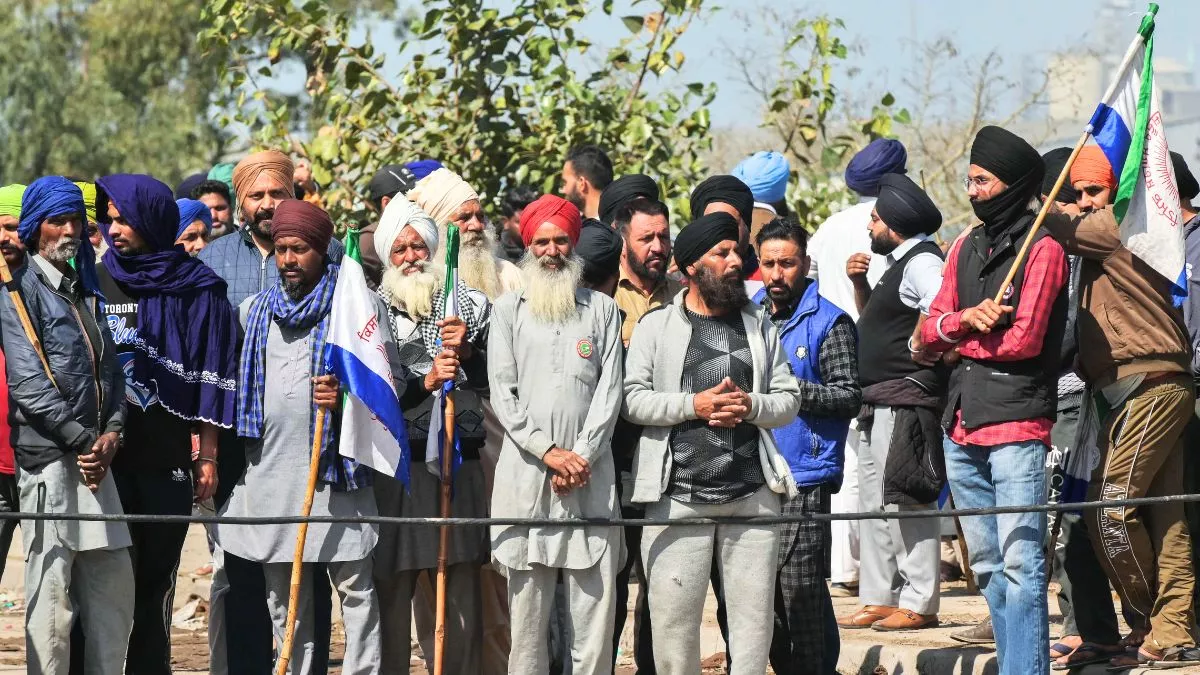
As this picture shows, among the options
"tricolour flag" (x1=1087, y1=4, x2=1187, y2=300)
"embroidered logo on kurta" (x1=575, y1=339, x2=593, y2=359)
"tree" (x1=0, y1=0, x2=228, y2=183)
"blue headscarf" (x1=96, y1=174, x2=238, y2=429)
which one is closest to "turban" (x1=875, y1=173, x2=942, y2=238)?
"tricolour flag" (x1=1087, y1=4, x2=1187, y2=300)

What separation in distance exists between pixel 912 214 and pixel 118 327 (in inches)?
136

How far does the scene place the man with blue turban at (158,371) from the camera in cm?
682

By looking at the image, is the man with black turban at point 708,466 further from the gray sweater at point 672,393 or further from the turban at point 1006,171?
the turban at point 1006,171

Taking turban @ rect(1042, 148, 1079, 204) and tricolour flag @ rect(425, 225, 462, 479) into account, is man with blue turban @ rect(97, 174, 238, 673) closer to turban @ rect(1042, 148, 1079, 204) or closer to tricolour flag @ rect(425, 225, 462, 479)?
tricolour flag @ rect(425, 225, 462, 479)

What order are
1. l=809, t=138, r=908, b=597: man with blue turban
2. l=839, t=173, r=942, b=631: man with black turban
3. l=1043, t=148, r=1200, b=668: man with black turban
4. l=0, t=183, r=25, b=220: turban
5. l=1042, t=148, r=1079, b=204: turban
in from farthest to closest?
l=809, t=138, r=908, b=597: man with blue turban → l=839, t=173, r=942, b=631: man with black turban → l=0, t=183, r=25, b=220: turban → l=1042, t=148, r=1079, b=204: turban → l=1043, t=148, r=1200, b=668: man with black turban

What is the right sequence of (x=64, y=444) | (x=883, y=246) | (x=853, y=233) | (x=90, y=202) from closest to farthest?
(x=64, y=444), (x=90, y=202), (x=883, y=246), (x=853, y=233)

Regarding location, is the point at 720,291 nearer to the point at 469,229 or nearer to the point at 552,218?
the point at 552,218

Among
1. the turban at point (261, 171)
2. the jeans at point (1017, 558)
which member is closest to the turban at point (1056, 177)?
the jeans at point (1017, 558)

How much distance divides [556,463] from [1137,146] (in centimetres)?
257

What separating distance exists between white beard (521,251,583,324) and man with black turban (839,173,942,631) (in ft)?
5.29

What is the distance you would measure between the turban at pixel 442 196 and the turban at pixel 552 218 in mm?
677

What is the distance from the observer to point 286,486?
682 centimetres

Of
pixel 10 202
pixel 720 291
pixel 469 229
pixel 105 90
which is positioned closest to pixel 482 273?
pixel 469 229

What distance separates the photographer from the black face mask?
672 cm
